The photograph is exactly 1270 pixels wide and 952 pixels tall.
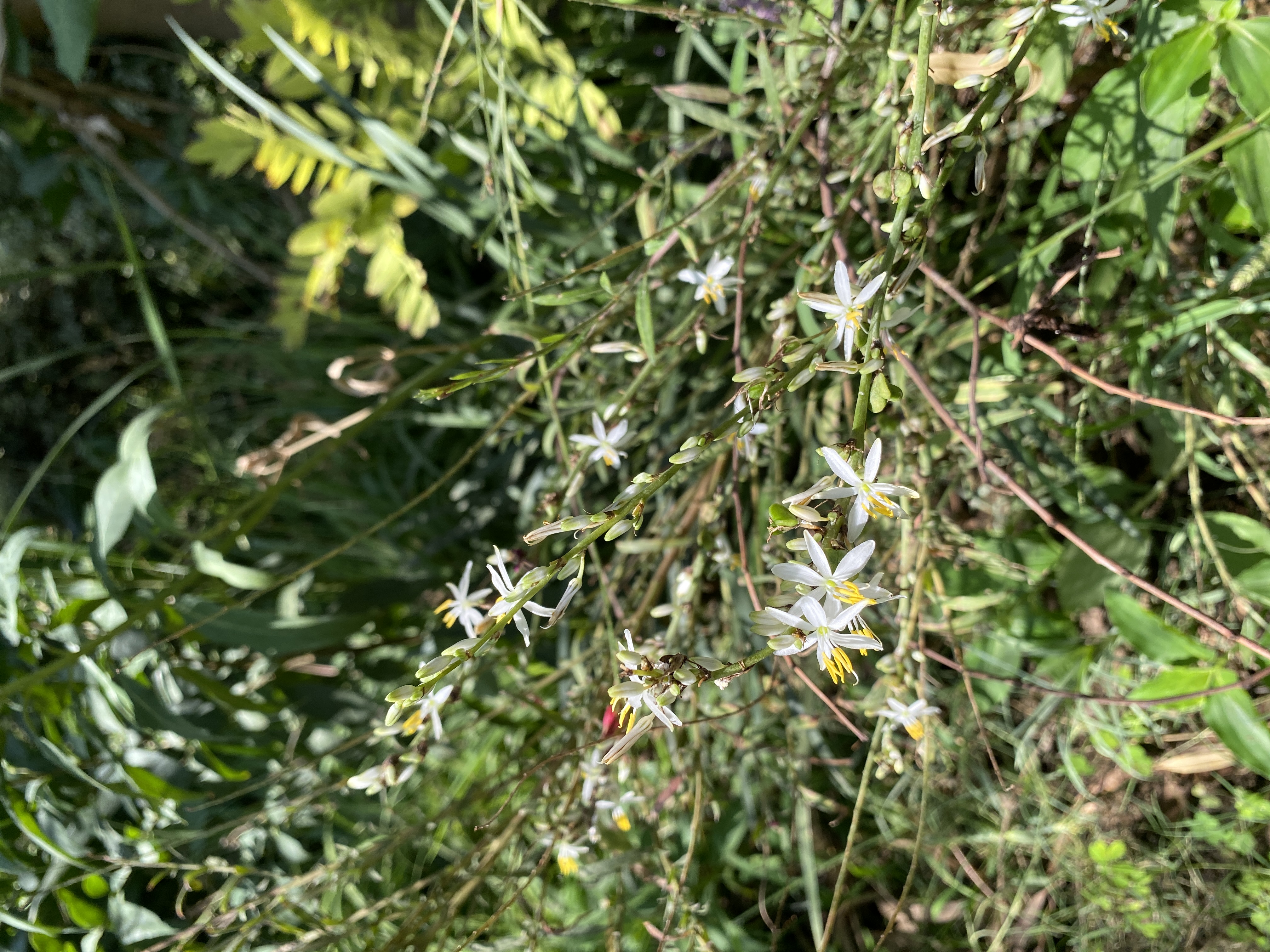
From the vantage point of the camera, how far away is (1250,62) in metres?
0.48

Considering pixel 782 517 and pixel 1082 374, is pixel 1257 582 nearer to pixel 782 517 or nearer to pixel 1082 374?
pixel 1082 374

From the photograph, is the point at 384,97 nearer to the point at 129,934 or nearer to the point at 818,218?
the point at 818,218

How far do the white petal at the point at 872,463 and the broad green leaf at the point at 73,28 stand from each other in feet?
2.45

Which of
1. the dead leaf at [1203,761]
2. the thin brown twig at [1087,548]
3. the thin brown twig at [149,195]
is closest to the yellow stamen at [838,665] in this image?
the thin brown twig at [1087,548]

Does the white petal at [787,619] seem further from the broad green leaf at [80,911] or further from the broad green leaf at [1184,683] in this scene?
the broad green leaf at [80,911]

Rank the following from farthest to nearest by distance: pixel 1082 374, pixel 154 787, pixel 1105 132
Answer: pixel 154 787 < pixel 1105 132 < pixel 1082 374

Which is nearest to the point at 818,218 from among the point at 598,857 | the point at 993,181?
the point at 993,181

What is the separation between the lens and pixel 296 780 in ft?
3.09

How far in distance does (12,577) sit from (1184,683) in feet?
3.41

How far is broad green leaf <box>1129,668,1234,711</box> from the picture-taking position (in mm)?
614

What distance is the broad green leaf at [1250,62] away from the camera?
18.6 inches

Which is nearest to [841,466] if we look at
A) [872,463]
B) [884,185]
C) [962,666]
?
[872,463]

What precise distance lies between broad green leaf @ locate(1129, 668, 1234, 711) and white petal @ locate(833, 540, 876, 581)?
0.42 metres

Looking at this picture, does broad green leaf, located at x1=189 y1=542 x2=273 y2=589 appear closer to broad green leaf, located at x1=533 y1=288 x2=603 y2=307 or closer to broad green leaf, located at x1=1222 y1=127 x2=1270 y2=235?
broad green leaf, located at x1=533 y1=288 x2=603 y2=307
